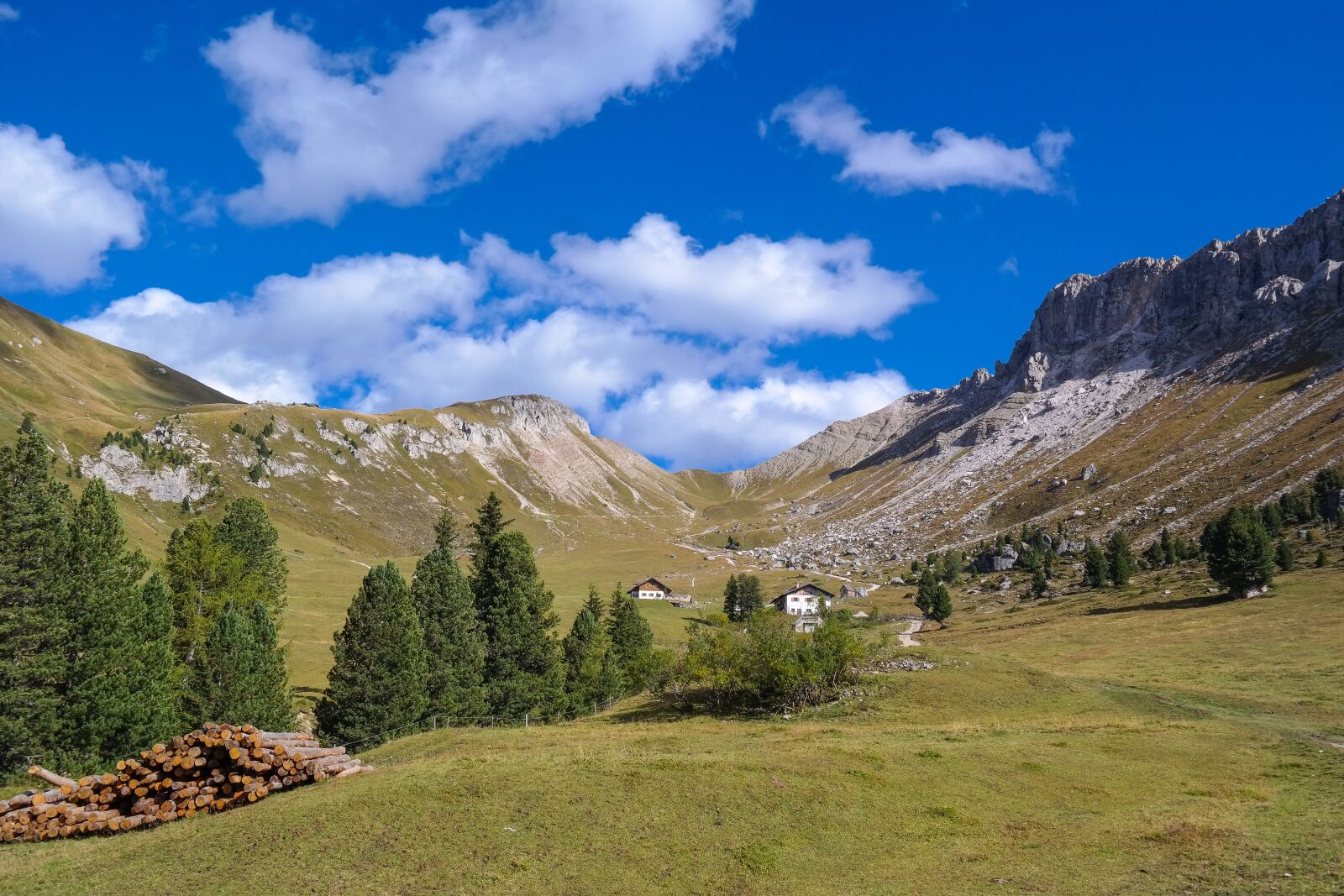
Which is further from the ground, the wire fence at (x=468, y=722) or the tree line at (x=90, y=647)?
the tree line at (x=90, y=647)

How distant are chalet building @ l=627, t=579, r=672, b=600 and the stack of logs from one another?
14164 centimetres

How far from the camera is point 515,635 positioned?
5447 centimetres

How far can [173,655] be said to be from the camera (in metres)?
39.3

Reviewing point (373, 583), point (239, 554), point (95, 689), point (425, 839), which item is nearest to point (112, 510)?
point (95, 689)

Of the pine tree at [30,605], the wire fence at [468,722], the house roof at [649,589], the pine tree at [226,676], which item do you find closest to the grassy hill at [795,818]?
the wire fence at [468,722]

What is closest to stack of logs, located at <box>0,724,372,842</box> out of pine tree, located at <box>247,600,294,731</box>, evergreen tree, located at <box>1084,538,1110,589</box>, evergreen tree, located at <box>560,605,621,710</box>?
pine tree, located at <box>247,600,294,731</box>

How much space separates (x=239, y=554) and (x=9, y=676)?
31.9 meters

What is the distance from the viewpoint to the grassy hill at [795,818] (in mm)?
18969

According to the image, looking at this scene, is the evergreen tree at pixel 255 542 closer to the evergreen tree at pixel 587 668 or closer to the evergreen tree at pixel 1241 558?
the evergreen tree at pixel 587 668

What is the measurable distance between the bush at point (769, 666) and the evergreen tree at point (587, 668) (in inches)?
534

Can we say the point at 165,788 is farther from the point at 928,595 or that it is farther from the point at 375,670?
the point at 928,595

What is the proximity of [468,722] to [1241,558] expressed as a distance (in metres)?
97.9

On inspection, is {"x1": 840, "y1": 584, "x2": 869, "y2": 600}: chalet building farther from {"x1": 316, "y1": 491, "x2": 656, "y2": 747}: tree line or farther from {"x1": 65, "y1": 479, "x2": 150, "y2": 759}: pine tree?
{"x1": 65, "y1": 479, "x2": 150, "y2": 759}: pine tree

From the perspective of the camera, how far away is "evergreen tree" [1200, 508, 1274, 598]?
95.1 m
